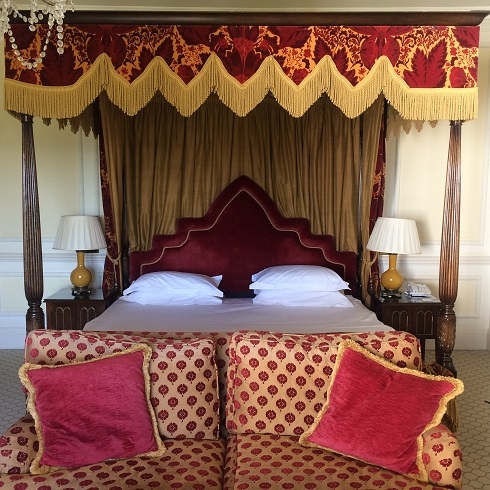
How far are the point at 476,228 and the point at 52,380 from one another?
364cm

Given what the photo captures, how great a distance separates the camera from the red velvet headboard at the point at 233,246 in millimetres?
4023

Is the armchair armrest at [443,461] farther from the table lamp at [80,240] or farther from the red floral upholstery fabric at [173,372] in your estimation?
the table lamp at [80,240]

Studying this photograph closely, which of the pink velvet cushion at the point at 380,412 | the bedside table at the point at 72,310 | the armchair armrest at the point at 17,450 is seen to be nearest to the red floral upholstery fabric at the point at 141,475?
the armchair armrest at the point at 17,450

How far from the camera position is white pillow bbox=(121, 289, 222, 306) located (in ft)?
12.0

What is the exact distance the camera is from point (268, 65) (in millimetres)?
2773

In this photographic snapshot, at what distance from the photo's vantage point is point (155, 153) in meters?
4.02

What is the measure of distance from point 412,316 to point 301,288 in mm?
815

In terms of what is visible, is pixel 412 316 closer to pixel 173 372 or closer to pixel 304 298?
pixel 304 298

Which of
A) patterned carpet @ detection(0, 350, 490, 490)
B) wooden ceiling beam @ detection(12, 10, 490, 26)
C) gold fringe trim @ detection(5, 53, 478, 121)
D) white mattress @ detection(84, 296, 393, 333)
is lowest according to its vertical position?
patterned carpet @ detection(0, 350, 490, 490)

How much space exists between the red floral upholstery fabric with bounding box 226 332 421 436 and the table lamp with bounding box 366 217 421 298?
156 centimetres

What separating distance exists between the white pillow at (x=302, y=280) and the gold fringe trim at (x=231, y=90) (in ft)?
4.32

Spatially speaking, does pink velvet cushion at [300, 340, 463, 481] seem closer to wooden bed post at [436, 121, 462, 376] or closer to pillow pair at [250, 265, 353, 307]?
wooden bed post at [436, 121, 462, 376]

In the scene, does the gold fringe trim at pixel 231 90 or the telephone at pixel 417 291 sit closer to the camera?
the gold fringe trim at pixel 231 90

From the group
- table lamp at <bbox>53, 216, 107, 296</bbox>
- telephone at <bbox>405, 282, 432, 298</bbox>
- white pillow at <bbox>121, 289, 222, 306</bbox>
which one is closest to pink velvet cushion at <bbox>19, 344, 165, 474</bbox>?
white pillow at <bbox>121, 289, 222, 306</bbox>
